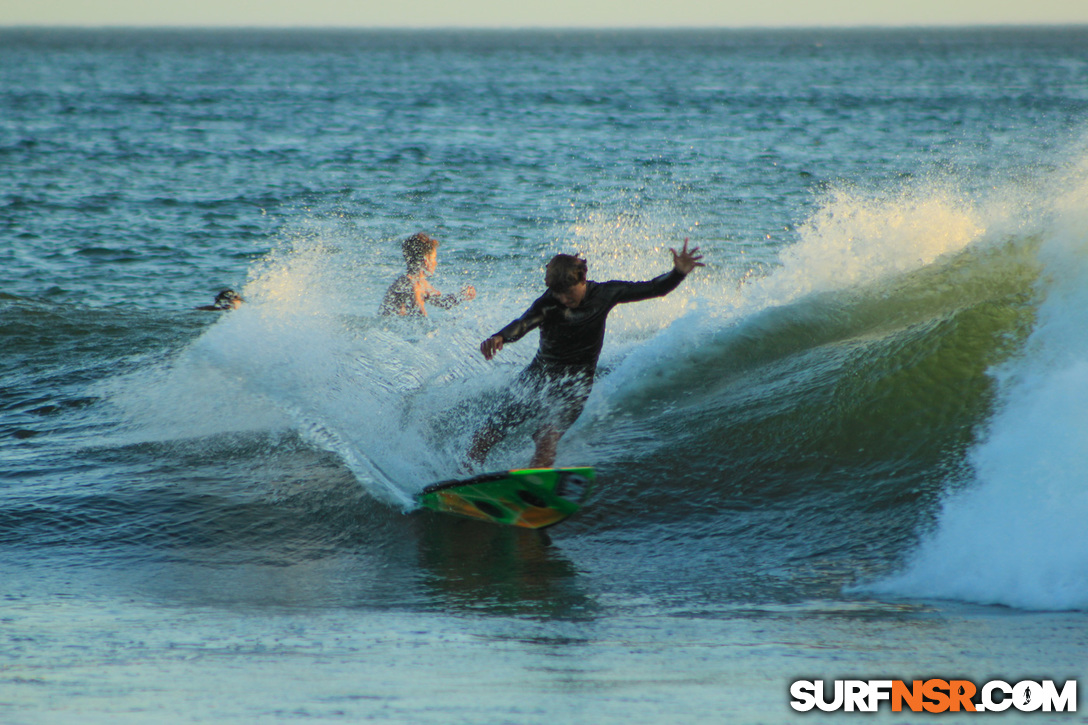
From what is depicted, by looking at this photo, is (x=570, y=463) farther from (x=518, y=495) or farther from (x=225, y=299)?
(x=225, y=299)

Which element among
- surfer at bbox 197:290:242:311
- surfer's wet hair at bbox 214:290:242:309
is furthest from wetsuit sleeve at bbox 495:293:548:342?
surfer's wet hair at bbox 214:290:242:309

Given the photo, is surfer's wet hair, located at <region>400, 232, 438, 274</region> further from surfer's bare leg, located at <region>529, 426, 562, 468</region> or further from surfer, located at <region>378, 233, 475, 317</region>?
surfer's bare leg, located at <region>529, 426, 562, 468</region>

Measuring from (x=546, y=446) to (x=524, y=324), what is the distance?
0.88m

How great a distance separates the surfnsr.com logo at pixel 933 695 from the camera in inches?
142

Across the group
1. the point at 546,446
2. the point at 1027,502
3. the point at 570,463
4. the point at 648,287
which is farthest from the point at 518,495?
the point at 1027,502

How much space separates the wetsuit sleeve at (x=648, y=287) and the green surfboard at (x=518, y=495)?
4.01ft

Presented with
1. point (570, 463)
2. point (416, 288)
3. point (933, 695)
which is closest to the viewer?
point (933, 695)

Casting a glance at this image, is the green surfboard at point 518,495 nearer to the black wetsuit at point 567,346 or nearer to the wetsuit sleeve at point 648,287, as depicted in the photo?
the black wetsuit at point 567,346

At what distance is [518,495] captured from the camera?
6176 millimetres

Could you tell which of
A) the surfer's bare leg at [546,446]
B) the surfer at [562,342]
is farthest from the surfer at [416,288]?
the surfer's bare leg at [546,446]

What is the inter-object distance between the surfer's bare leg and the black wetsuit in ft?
0.14

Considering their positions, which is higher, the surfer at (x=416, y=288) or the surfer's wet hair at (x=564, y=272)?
the surfer at (x=416, y=288)

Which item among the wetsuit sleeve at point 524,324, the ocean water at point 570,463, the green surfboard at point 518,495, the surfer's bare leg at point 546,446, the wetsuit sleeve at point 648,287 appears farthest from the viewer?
the surfer's bare leg at point 546,446

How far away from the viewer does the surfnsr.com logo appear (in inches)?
142
